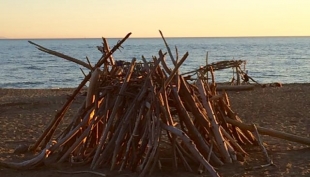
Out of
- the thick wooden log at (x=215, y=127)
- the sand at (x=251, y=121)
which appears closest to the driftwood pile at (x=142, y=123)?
the thick wooden log at (x=215, y=127)

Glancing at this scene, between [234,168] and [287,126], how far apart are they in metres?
4.54

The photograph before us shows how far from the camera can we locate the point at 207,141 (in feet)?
26.6

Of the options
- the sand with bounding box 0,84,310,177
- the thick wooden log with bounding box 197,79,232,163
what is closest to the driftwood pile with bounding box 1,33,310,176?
the thick wooden log with bounding box 197,79,232,163

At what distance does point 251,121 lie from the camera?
13242 mm

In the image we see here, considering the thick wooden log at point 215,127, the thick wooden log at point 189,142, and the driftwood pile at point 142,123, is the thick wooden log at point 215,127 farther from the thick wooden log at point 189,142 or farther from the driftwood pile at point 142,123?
the thick wooden log at point 189,142

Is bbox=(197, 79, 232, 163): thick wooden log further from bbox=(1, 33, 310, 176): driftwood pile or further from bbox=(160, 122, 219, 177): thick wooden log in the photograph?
bbox=(160, 122, 219, 177): thick wooden log

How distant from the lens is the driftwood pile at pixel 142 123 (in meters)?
7.42

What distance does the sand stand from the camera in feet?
25.3

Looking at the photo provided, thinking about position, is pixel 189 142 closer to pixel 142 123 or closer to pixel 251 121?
pixel 142 123

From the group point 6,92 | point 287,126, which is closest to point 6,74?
point 6,92

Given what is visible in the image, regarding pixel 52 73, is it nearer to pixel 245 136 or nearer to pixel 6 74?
pixel 6 74

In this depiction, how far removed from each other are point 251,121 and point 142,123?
6.20 m

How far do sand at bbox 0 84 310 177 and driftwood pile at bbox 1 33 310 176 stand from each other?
222 millimetres

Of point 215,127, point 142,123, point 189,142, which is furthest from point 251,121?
point 189,142
